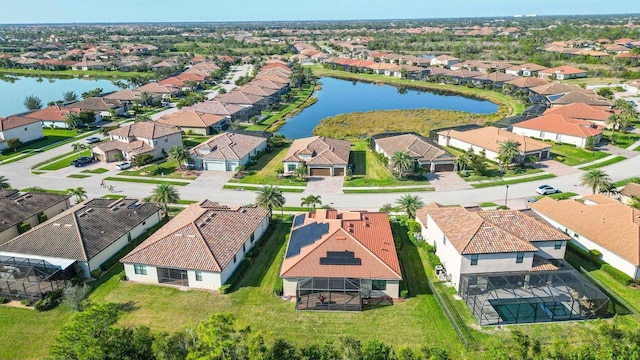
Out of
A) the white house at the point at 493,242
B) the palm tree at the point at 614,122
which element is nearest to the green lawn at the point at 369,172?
the white house at the point at 493,242

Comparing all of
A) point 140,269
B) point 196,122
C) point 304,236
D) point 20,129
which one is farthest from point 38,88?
point 304,236

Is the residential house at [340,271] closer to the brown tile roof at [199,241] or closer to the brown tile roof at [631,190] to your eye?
the brown tile roof at [199,241]

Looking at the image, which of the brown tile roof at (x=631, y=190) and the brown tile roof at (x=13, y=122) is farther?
the brown tile roof at (x=13, y=122)

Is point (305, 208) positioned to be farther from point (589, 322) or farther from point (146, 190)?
point (589, 322)

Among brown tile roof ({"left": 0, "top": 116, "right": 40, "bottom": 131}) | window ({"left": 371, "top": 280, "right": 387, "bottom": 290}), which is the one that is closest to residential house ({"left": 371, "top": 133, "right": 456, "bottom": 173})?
window ({"left": 371, "top": 280, "right": 387, "bottom": 290})

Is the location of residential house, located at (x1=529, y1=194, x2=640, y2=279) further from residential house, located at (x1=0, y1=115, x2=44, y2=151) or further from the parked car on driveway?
residential house, located at (x1=0, y1=115, x2=44, y2=151)
